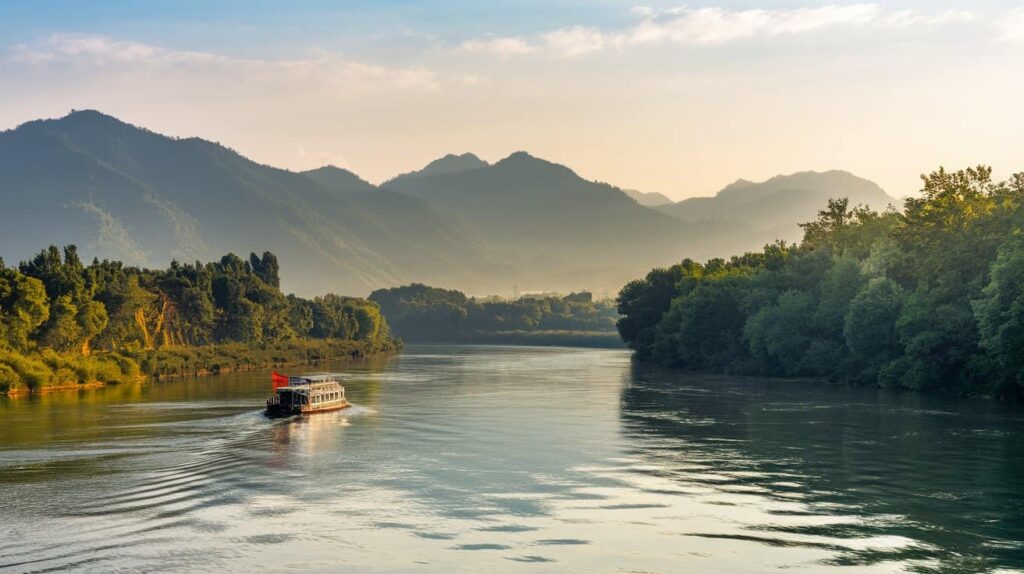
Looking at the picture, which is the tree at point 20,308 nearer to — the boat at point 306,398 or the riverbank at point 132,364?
the riverbank at point 132,364

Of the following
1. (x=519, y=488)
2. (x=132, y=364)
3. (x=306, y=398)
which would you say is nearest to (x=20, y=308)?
(x=132, y=364)

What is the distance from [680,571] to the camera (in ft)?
118

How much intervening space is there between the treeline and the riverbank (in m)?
65.9

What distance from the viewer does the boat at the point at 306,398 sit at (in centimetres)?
8606

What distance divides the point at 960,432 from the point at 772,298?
7179 cm

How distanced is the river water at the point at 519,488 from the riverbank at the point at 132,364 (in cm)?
1938

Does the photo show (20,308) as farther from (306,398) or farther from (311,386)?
(306,398)

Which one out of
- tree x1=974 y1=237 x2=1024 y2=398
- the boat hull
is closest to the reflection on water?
tree x1=974 y1=237 x2=1024 y2=398

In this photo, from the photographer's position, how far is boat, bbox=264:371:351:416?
8606 cm

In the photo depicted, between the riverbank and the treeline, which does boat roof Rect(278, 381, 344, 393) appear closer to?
the riverbank

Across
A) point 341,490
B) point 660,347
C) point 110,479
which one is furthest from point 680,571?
point 660,347

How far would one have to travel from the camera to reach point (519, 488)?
50875 millimetres

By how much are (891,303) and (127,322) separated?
3964 inches

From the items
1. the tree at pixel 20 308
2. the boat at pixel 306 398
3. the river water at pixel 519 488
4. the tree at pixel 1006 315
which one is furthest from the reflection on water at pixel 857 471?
the tree at pixel 20 308
